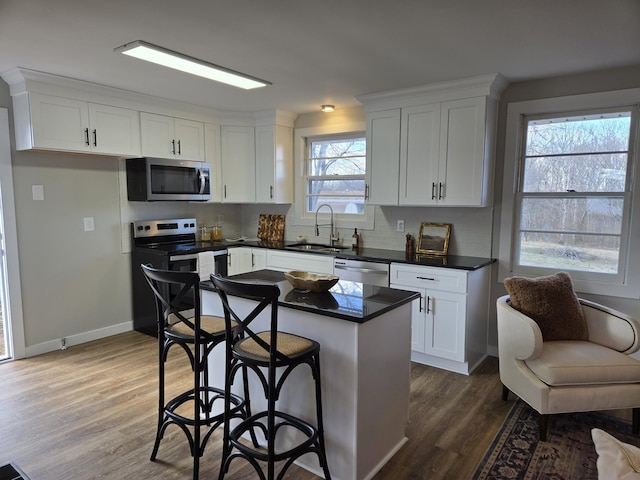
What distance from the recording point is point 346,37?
8.31 ft

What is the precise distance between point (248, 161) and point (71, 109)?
1887mm

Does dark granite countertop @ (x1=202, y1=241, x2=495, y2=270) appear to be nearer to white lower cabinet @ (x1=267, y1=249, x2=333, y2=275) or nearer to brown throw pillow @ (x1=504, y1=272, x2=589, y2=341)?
white lower cabinet @ (x1=267, y1=249, x2=333, y2=275)

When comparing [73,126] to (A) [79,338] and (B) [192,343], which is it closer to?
(A) [79,338]

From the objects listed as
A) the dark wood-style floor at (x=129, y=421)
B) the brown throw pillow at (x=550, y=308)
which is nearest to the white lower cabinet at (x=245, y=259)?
the dark wood-style floor at (x=129, y=421)

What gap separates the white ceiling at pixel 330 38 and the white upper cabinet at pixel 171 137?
0.62 m

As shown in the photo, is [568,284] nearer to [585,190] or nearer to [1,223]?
[585,190]

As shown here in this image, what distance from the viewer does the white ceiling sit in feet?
7.04

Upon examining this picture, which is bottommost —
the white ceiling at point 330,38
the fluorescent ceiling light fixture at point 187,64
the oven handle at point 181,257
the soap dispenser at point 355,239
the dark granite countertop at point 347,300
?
the oven handle at point 181,257

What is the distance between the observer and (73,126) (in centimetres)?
361

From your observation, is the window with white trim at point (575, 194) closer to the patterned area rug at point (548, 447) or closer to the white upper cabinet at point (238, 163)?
the patterned area rug at point (548, 447)

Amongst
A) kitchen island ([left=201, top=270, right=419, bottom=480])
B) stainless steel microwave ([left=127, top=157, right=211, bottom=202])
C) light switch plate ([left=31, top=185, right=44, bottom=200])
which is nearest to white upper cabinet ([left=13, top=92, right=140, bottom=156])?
stainless steel microwave ([left=127, top=157, right=211, bottom=202])

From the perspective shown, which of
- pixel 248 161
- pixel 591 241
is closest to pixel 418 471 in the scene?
pixel 591 241

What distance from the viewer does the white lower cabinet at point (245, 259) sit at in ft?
15.3

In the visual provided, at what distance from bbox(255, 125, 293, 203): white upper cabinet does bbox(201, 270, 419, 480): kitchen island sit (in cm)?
265
